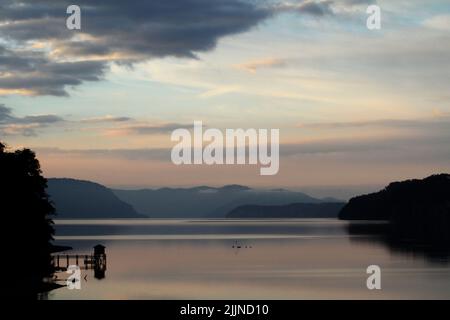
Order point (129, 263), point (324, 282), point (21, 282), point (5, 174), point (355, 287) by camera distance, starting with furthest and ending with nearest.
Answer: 1. point (129, 263)
2. point (324, 282)
3. point (355, 287)
4. point (5, 174)
5. point (21, 282)

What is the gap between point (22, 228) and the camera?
3086 inches

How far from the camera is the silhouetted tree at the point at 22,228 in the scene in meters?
74.4

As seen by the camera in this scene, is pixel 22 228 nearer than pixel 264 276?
Yes

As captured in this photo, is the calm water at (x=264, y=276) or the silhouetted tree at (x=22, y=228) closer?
the silhouetted tree at (x=22, y=228)

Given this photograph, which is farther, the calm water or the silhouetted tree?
the calm water

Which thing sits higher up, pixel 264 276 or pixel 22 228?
pixel 22 228

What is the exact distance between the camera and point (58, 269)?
9212cm

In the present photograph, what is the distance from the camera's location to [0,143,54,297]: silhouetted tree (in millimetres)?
74438

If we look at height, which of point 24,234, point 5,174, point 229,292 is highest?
point 5,174

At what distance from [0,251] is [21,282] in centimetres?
429

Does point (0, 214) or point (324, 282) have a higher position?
point (0, 214)

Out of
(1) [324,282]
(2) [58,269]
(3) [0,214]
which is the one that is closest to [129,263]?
(2) [58,269]
